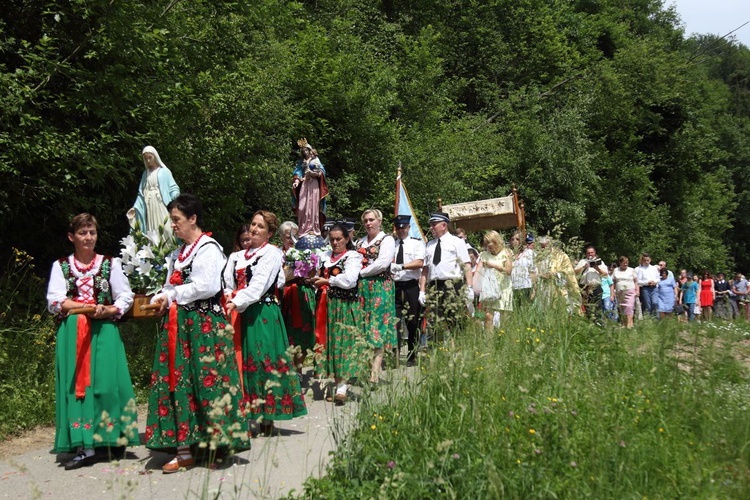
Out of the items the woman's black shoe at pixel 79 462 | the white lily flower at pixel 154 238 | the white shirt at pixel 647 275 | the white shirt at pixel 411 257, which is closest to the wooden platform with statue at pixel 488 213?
the white shirt at pixel 411 257

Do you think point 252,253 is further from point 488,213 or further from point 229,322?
point 488,213

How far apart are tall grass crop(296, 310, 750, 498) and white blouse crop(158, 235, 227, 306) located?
1494mm

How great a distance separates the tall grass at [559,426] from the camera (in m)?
4.47

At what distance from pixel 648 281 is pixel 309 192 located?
391 inches

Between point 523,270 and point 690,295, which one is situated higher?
point 523,270

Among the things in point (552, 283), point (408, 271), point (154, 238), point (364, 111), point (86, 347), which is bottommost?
point (86, 347)

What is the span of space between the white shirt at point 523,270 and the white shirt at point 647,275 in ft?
31.2

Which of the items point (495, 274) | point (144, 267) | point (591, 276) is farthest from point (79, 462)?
point (591, 276)

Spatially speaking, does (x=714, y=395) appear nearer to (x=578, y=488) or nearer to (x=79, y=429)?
(x=578, y=488)

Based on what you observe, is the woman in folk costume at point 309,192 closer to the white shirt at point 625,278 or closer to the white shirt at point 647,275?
the white shirt at point 625,278

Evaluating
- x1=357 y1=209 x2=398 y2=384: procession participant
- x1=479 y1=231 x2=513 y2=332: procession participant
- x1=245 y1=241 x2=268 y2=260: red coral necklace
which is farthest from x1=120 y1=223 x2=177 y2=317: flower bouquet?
x1=479 y1=231 x2=513 y2=332: procession participant

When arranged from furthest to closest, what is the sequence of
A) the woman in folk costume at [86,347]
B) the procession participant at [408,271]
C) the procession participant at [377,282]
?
the procession participant at [408,271]
the procession participant at [377,282]
the woman in folk costume at [86,347]

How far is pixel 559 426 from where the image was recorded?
16.0 ft

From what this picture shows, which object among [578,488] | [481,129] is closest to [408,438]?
[578,488]
